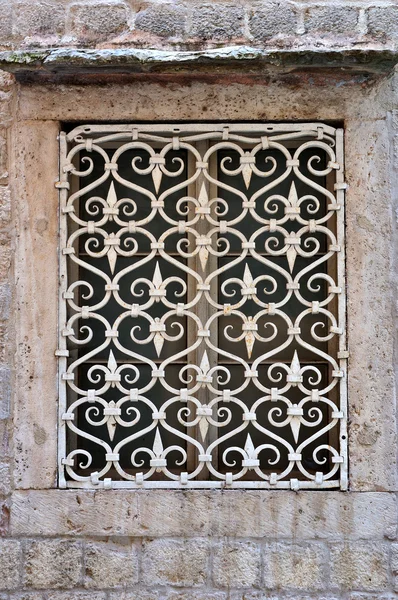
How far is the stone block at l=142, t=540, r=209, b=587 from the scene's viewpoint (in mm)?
3350

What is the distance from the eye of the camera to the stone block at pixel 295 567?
3336 mm

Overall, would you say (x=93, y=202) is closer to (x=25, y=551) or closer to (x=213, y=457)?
(x=213, y=457)

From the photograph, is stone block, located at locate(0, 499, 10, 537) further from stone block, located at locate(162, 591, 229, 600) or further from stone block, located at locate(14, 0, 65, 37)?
stone block, located at locate(14, 0, 65, 37)

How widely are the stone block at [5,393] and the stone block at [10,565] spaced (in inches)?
24.8

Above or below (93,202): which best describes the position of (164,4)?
above

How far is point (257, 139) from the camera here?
3.52 meters

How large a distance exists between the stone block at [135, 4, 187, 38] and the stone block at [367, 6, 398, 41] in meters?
0.94

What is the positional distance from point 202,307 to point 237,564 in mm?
1266

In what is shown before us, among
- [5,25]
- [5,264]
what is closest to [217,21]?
[5,25]

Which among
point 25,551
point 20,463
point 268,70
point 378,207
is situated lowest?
point 25,551

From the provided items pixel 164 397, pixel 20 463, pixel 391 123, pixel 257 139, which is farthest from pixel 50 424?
pixel 391 123

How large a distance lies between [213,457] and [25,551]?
102 cm

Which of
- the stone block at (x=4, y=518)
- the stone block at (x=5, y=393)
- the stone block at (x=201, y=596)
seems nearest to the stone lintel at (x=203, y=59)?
the stone block at (x=5, y=393)

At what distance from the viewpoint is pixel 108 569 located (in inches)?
133
